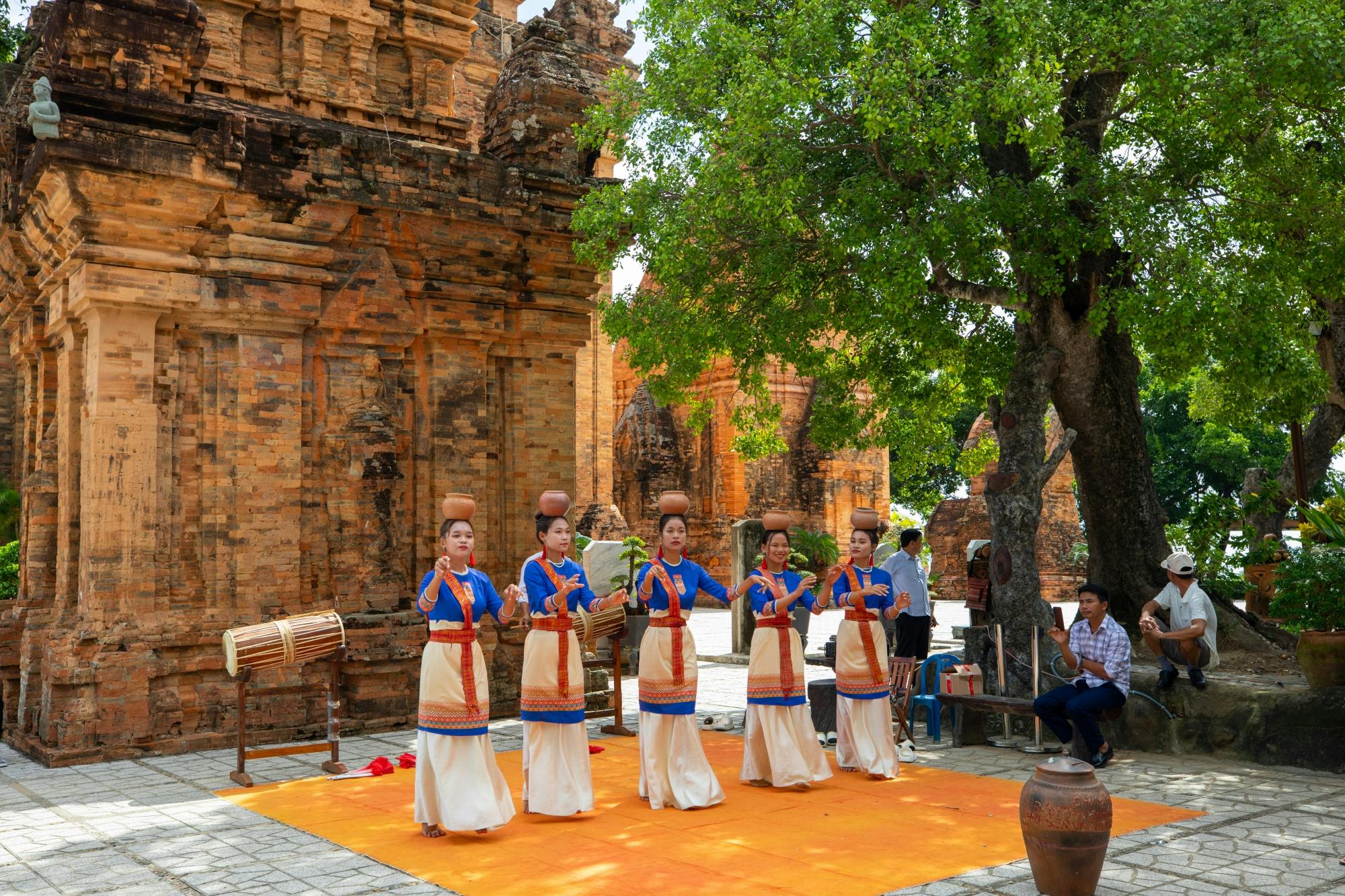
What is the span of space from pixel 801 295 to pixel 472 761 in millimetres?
6318

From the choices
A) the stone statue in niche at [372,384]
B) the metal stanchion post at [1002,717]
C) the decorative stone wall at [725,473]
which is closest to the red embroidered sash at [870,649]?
the metal stanchion post at [1002,717]

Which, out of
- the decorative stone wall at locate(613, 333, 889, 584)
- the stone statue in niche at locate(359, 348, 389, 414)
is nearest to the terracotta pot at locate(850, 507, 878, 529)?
the stone statue in niche at locate(359, 348, 389, 414)

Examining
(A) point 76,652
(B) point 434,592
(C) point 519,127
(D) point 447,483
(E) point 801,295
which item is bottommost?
(A) point 76,652

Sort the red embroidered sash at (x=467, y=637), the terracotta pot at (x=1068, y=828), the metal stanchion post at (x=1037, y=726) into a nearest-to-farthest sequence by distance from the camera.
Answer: the terracotta pot at (x=1068, y=828), the red embroidered sash at (x=467, y=637), the metal stanchion post at (x=1037, y=726)

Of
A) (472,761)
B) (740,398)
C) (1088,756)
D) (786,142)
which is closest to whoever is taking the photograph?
(472,761)

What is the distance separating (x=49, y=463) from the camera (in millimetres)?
9852

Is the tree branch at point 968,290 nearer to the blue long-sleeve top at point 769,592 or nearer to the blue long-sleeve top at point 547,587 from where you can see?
the blue long-sleeve top at point 769,592

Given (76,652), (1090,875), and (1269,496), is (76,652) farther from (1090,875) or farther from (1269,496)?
(1269,496)

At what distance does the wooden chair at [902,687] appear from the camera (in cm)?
852

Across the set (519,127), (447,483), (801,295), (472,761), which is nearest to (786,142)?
(801,295)

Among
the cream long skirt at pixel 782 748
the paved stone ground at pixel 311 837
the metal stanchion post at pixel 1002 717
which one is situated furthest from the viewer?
the metal stanchion post at pixel 1002 717

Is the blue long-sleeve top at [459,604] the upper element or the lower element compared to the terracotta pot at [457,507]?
lower

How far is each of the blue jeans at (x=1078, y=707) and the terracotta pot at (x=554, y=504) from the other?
356 centimetres

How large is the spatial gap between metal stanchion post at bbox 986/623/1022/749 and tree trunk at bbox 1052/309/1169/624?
204 centimetres
